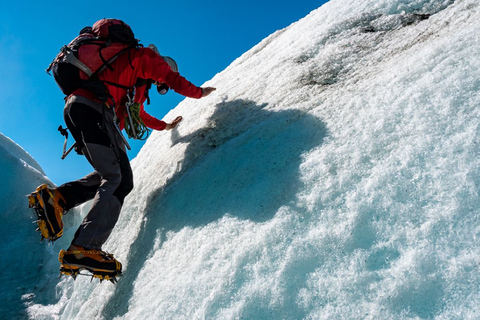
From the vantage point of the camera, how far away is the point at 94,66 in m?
4.57

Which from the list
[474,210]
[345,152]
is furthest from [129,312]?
[474,210]

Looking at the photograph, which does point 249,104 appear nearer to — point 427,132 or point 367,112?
point 367,112

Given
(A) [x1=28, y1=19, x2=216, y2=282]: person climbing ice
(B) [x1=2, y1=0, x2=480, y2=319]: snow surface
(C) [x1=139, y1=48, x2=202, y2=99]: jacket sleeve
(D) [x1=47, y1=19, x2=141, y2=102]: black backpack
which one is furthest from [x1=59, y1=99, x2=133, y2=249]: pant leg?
(C) [x1=139, y1=48, x2=202, y2=99]: jacket sleeve

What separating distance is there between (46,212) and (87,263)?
0.90 meters

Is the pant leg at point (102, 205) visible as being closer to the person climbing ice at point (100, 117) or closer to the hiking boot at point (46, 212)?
the person climbing ice at point (100, 117)

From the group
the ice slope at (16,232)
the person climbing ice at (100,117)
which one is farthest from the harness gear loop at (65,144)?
the ice slope at (16,232)

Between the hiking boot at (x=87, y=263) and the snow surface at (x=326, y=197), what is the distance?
227mm

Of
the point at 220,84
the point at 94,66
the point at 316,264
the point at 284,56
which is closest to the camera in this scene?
the point at 316,264

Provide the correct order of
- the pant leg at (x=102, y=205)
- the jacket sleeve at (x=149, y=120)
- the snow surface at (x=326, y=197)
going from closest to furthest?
the snow surface at (x=326, y=197), the pant leg at (x=102, y=205), the jacket sleeve at (x=149, y=120)

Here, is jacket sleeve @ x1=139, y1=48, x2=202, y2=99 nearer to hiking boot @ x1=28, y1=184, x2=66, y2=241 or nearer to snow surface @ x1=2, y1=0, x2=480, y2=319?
snow surface @ x1=2, y1=0, x2=480, y2=319

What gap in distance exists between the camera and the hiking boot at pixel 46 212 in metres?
4.27

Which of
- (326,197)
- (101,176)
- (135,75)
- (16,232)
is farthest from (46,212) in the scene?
(326,197)

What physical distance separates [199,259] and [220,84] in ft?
13.3

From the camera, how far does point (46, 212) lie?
14.1 ft
